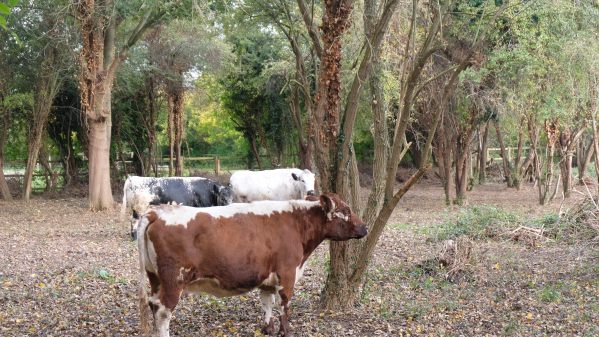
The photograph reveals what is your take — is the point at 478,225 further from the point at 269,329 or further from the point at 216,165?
the point at 216,165

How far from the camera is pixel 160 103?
28.7 m

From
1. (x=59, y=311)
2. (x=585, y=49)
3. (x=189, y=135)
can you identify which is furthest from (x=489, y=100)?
(x=189, y=135)

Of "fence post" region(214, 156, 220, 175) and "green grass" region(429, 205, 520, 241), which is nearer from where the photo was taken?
"green grass" region(429, 205, 520, 241)

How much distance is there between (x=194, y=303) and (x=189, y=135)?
134 ft

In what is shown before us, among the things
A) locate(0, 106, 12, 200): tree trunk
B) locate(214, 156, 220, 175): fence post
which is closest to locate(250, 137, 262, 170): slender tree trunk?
locate(214, 156, 220, 175): fence post

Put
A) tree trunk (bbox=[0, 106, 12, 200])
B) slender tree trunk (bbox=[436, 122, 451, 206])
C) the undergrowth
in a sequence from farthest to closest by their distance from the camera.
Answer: tree trunk (bbox=[0, 106, 12, 200]) < slender tree trunk (bbox=[436, 122, 451, 206]) < the undergrowth

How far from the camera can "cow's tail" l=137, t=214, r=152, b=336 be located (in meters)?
6.36

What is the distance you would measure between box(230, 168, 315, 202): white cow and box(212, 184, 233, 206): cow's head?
2.45 ft

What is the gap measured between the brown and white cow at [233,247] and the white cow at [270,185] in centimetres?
840

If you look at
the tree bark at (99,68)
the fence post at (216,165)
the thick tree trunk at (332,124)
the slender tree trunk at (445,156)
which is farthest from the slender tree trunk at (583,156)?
the thick tree trunk at (332,124)

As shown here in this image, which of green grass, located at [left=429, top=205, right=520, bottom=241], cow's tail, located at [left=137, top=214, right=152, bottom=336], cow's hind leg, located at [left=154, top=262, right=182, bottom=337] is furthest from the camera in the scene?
green grass, located at [left=429, top=205, right=520, bottom=241]

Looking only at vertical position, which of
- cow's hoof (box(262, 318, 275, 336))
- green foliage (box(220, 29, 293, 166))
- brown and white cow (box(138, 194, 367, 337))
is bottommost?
cow's hoof (box(262, 318, 275, 336))

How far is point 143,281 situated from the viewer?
646 centimetres

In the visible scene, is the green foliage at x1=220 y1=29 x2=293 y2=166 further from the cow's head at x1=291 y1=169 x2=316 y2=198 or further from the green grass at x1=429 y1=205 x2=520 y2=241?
the green grass at x1=429 y1=205 x2=520 y2=241
